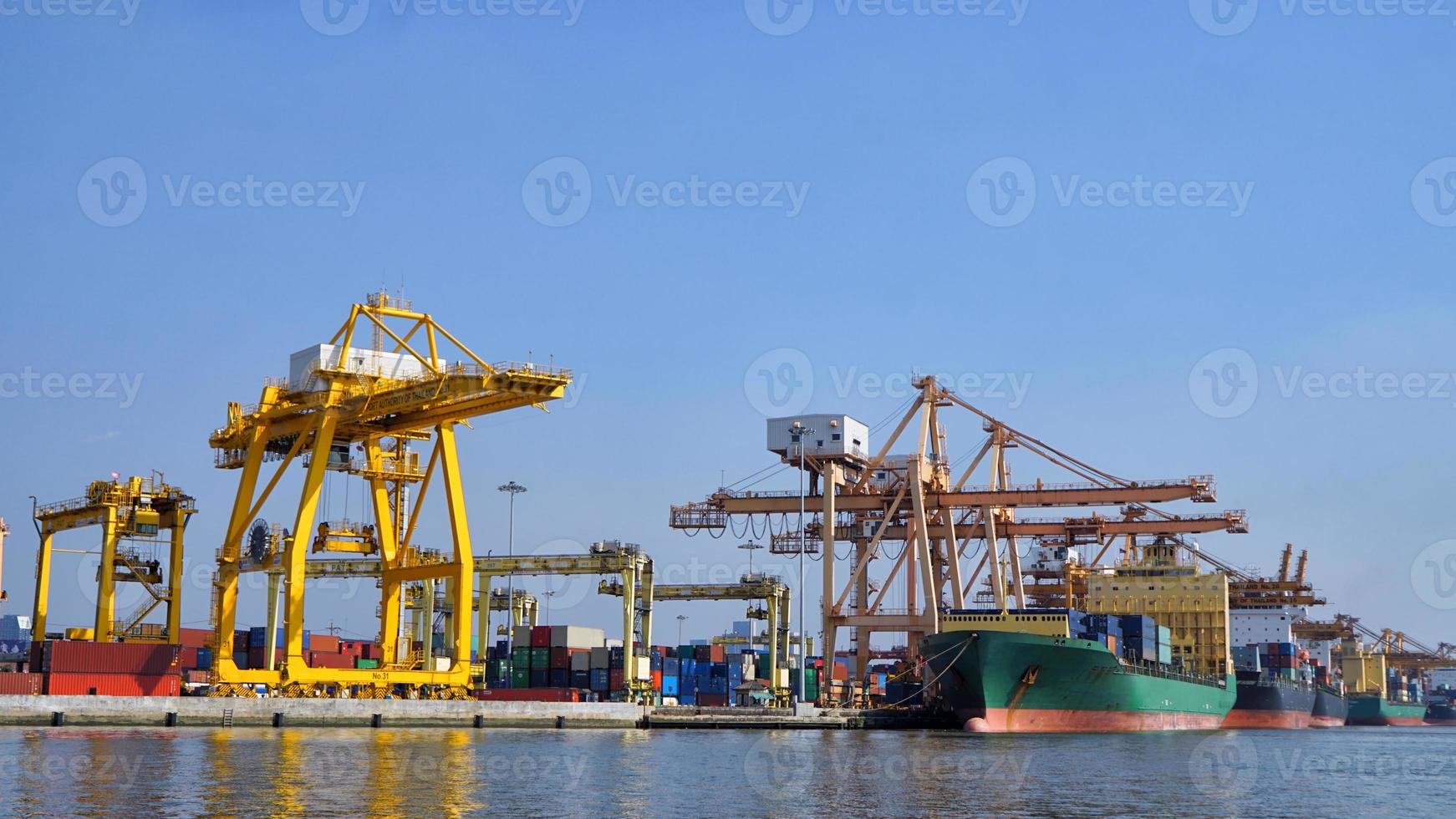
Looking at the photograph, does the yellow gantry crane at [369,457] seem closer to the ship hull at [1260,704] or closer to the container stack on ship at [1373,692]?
the ship hull at [1260,704]

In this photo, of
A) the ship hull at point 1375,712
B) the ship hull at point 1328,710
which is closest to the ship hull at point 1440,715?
the ship hull at point 1375,712

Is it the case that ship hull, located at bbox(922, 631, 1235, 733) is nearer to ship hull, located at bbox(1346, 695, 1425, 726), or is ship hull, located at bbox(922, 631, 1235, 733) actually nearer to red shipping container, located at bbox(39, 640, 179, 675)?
red shipping container, located at bbox(39, 640, 179, 675)

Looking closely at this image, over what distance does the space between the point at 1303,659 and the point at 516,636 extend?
5158 centimetres

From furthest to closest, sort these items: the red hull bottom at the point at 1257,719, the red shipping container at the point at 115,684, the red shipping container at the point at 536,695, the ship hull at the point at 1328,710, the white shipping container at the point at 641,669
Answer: the ship hull at the point at 1328,710 < the red hull bottom at the point at 1257,719 < the white shipping container at the point at 641,669 < the red shipping container at the point at 536,695 < the red shipping container at the point at 115,684

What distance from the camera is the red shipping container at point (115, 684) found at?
144 ft

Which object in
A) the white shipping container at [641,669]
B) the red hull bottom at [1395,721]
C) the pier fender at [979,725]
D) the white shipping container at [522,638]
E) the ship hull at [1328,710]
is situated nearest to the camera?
the pier fender at [979,725]

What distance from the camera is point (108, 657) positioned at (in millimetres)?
44562

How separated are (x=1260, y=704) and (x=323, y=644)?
48898 mm

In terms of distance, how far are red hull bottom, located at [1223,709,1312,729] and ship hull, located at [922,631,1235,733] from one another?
2030 cm

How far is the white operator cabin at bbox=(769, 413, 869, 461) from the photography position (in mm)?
58938

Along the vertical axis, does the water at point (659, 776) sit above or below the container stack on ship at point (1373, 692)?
above

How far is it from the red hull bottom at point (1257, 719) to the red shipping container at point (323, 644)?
45093mm

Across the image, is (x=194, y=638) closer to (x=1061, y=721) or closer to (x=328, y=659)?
(x=328, y=659)

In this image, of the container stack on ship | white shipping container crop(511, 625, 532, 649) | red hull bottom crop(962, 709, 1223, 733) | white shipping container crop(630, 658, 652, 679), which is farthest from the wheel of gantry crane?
the container stack on ship
